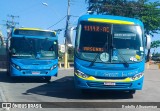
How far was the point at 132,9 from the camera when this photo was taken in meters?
39.4

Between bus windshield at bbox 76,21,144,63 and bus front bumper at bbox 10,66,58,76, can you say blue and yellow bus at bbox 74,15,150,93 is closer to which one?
bus windshield at bbox 76,21,144,63

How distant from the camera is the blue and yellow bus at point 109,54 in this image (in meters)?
11.7

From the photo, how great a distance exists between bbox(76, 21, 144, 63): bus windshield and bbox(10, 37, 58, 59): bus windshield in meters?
5.58

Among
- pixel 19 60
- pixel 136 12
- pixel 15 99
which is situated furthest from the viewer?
pixel 136 12

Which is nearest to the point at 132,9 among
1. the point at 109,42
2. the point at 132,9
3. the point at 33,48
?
Result: the point at 132,9

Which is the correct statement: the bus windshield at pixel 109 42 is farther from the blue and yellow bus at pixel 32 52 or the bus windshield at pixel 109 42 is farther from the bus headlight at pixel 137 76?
the blue and yellow bus at pixel 32 52

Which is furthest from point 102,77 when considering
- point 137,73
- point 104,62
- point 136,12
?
point 136,12

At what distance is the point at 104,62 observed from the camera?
1183cm

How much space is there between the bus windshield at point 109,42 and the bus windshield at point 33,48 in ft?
18.3

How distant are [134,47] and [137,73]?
37.6 inches

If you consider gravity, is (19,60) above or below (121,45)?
below

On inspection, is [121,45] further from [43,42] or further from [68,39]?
[43,42]

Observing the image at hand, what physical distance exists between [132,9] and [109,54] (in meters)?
28.4

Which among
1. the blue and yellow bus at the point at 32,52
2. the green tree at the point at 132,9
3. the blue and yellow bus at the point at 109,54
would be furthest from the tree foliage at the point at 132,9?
the blue and yellow bus at the point at 109,54
